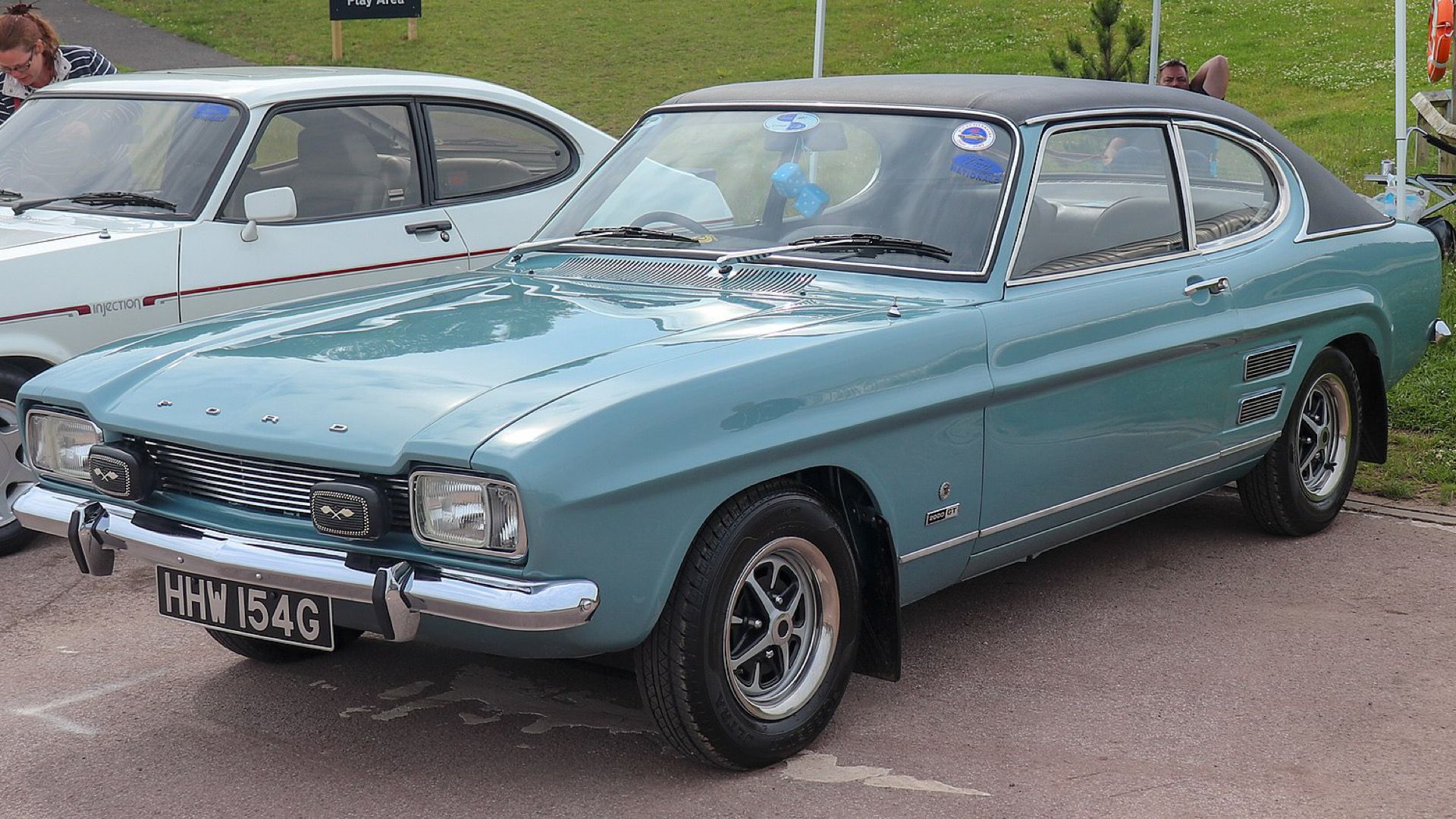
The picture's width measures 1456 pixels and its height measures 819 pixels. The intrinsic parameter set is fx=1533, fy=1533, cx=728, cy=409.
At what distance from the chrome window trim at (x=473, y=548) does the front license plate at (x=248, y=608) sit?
289 mm

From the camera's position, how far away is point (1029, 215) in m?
4.35

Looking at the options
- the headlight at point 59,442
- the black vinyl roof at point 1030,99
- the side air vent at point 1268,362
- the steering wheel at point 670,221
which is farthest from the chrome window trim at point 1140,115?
the headlight at point 59,442

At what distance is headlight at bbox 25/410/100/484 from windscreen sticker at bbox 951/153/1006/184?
2416mm

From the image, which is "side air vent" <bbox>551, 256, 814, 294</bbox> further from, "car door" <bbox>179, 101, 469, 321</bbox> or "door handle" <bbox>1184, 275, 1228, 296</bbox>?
"car door" <bbox>179, 101, 469, 321</bbox>

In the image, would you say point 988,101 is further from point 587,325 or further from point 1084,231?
point 587,325

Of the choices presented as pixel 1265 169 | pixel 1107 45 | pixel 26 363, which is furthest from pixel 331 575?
pixel 1107 45

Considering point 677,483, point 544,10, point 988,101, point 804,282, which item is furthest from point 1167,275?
point 544,10

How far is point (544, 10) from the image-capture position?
1078 inches

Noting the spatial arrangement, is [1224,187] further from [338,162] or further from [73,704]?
[73,704]

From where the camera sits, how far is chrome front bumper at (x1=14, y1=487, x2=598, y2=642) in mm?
3109

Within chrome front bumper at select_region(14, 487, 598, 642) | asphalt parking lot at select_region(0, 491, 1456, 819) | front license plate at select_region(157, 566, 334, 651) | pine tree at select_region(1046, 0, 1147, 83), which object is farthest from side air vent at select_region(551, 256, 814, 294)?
pine tree at select_region(1046, 0, 1147, 83)

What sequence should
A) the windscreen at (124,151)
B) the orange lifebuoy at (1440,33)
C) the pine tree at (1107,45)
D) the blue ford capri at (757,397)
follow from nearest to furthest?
the blue ford capri at (757,397) < the windscreen at (124,151) < the orange lifebuoy at (1440,33) < the pine tree at (1107,45)

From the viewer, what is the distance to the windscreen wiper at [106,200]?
5961 millimetres

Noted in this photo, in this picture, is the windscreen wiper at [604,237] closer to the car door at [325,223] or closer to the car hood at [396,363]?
the car hood at [396,363]
